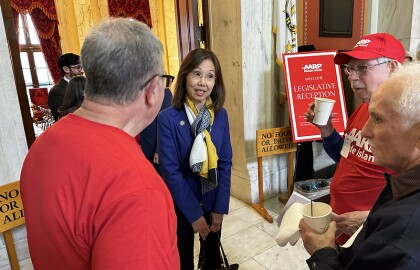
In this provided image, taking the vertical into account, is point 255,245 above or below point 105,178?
below

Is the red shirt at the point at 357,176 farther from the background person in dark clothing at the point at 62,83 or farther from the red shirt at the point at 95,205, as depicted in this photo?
the background person in dark clothing at the point at 62,83

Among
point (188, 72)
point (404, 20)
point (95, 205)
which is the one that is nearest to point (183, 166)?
point (188, 72)

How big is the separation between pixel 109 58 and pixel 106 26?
0.30 feet

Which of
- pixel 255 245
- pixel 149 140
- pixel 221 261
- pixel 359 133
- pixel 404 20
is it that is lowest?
pixel 255 245

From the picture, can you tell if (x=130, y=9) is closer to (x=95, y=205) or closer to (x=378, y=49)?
(x=378, y=49)

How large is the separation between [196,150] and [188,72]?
0.45 meters

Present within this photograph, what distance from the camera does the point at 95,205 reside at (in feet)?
1.97

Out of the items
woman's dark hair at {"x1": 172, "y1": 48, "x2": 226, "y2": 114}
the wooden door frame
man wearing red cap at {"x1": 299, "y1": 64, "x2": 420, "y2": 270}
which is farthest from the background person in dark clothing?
man wearing red cap at {"x1": 299, "y1": 64, "x2": 420, "y2": 270}

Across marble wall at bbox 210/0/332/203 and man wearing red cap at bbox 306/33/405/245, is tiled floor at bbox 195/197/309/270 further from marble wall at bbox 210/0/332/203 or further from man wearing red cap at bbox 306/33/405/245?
man wearing red cap at bbox 306/33/405/245

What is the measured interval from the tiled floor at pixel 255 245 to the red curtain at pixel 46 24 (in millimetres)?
6115

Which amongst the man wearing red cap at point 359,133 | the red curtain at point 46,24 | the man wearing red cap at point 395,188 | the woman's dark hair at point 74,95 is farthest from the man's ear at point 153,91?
the red curtain at point 46,24

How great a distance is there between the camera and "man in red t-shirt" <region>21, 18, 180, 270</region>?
1.94 ft

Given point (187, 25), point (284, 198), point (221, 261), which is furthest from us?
point (187, 25)

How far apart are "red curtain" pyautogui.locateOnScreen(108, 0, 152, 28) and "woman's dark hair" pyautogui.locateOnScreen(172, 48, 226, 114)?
6.72 meters
